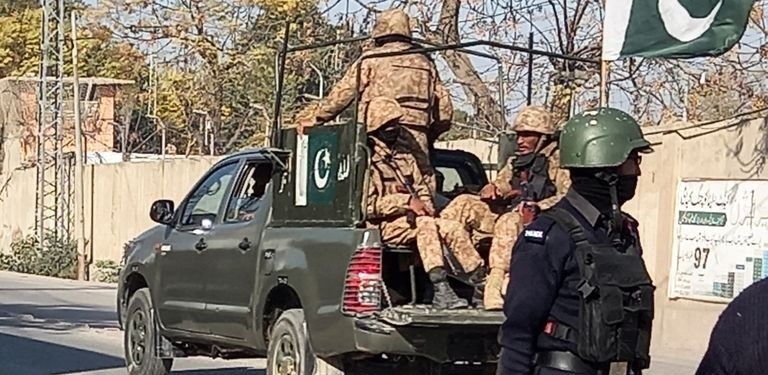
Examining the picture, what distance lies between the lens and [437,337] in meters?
8.44

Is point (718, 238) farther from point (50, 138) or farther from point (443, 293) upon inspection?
point (50, 138)

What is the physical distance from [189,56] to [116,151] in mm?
16505

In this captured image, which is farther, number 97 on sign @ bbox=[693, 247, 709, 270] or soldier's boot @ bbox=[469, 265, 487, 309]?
number 97 on sign @ bbox=[693, 247, 709, 270]

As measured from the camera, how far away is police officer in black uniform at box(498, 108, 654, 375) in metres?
4.66

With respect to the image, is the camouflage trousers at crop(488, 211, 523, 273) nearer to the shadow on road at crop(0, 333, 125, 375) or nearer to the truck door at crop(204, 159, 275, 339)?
the truck door at crop(204, 159, 275, 339)

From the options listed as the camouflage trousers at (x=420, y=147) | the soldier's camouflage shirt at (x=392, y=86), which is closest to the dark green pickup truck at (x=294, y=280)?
the soldier's camouflage shirt at (x=392, y=86)

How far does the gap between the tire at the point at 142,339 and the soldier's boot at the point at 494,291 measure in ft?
12.1

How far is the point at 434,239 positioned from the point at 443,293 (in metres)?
0.34

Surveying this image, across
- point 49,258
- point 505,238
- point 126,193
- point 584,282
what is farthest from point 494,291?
point 49,258

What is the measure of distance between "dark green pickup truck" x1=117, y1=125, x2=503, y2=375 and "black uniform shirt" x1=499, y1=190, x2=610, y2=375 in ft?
11.6

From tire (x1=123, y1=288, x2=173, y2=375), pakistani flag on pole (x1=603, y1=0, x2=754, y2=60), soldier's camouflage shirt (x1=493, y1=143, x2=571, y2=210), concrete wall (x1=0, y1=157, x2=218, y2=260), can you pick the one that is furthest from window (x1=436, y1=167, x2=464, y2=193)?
concrete wall (x1=0, y1=157, x2=218, y2=260)

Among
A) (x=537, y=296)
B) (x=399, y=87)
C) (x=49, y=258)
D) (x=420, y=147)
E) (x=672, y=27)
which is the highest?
(x=672, y=27)

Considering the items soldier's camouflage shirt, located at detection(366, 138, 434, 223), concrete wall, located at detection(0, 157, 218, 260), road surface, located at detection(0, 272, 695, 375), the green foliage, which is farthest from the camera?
the green foliage

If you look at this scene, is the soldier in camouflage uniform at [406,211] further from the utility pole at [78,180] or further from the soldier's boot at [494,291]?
the utility pole at [78,180]
